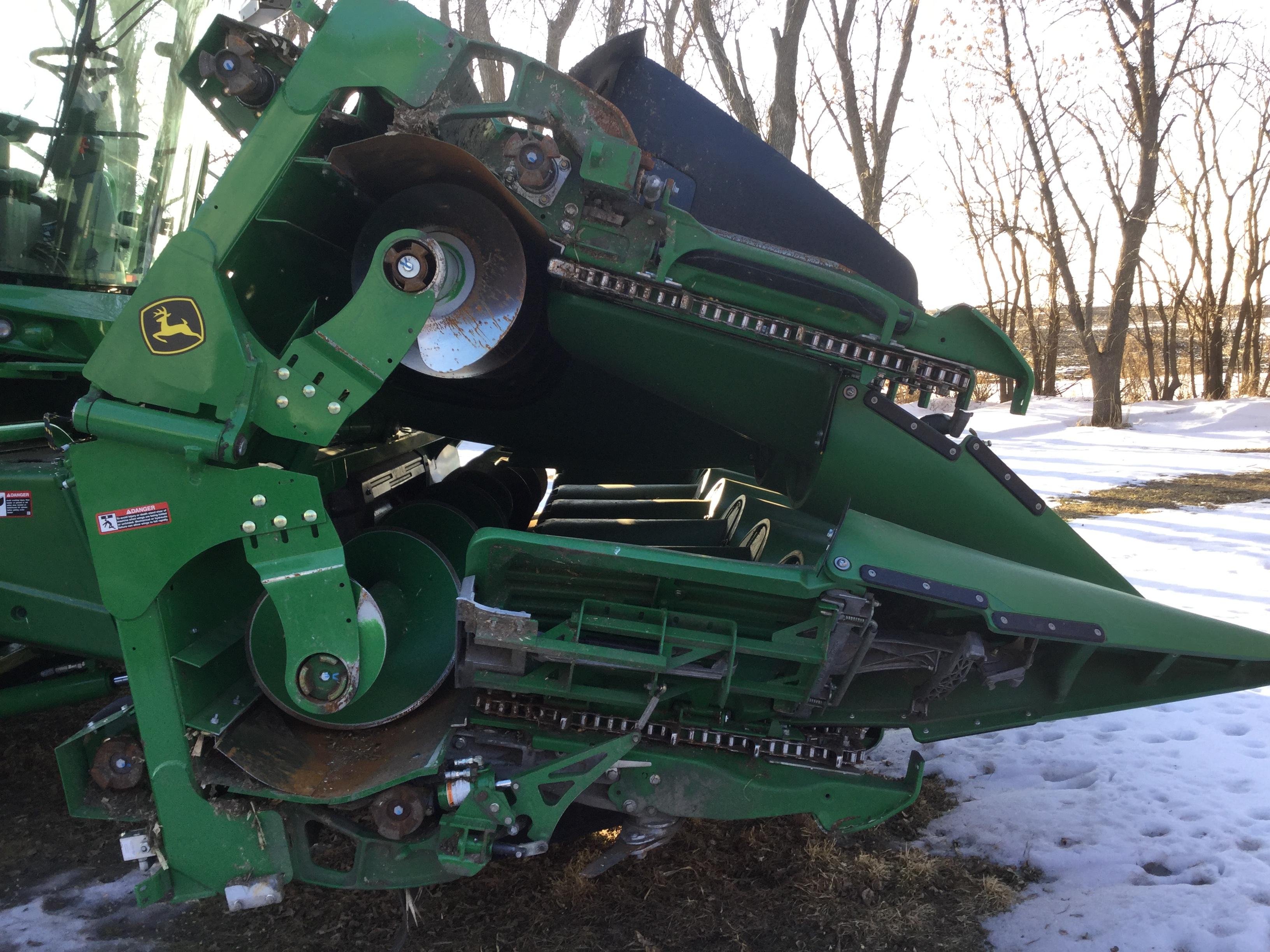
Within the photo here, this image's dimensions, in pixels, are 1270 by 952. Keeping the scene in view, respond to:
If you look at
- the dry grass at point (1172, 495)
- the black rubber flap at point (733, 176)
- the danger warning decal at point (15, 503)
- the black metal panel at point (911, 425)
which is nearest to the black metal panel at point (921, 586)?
the black metal panel at point (911, 425)

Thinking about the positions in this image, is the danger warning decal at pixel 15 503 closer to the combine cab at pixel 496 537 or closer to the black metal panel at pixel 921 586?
the combine cab at pixel 496 537

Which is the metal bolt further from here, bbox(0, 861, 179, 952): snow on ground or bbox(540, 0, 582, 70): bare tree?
bbox(540, 0, 582, 70): bare tree

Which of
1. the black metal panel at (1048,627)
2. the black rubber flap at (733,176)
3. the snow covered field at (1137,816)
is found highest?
the black rubber flap at (733,176)

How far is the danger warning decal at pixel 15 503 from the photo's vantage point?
2971 mm

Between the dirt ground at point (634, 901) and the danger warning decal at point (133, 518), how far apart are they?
1.33 meters

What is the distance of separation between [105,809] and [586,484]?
10.3 feet

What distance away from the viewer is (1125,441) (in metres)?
15.4

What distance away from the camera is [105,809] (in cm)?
266

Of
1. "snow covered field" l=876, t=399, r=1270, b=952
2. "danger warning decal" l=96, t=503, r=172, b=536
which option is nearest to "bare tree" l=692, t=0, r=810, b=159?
"snow covered field" l=876, t=399, r=1270, b=952

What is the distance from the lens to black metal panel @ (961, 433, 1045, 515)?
2.94 meters

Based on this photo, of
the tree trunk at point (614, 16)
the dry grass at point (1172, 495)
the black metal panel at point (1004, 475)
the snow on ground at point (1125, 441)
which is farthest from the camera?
the tree trunk at point (614, 16)

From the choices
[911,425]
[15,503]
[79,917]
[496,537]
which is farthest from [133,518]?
[911,425]

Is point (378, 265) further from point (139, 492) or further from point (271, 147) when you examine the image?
point (139, 492)

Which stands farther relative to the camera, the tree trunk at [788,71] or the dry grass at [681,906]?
the tree trunk at [788,71]
